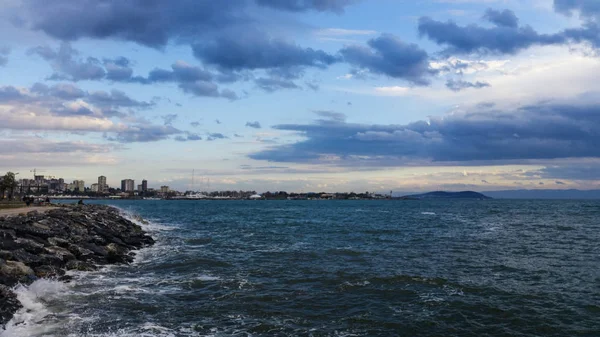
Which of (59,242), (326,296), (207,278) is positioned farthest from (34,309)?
(59,242)

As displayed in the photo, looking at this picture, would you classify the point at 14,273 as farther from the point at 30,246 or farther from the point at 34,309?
the point at 30,246

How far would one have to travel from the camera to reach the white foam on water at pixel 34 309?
12078mm

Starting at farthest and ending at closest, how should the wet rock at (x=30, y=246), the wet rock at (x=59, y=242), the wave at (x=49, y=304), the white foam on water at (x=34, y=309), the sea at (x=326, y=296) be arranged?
1. the wet rock at (x=59, y=242)
2. the wet rock at (x=30, y=246)
3. the sea at (x=326, y=296)
4. the wave at (x=49, y=304)
5. the white foam on water at (x=34, y=309)

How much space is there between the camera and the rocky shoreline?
15930mm

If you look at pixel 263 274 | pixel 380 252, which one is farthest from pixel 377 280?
pixel 380 252

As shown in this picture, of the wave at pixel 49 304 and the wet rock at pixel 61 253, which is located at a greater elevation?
the wet rock at pixel 61 253

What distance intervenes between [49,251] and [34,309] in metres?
8.05

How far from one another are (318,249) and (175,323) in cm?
1778

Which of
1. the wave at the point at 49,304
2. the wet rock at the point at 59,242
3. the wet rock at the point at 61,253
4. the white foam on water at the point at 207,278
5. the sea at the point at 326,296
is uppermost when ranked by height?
Result: the wet rock at the point at 59,242

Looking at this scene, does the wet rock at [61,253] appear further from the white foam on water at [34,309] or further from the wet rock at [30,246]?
the white foam on water at [34,309]

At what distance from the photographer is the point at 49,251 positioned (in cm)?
2131

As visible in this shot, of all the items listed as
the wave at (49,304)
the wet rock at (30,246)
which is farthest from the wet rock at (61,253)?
the wave at (49,304)

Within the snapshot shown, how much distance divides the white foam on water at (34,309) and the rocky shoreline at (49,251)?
27 cm

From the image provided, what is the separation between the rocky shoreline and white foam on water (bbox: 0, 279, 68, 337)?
10.8 inches
